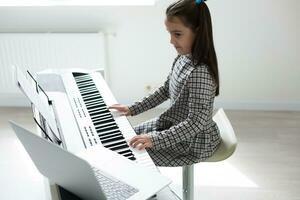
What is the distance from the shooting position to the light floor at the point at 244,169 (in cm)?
205

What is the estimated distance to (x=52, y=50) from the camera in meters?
2.89

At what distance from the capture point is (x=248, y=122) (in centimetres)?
284

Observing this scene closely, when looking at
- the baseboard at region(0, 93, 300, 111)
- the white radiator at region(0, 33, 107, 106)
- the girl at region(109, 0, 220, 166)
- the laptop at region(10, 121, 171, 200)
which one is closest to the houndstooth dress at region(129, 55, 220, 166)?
the girl at region(109, 0, 220, 166)

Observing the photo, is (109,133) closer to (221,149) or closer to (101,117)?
(101,117)

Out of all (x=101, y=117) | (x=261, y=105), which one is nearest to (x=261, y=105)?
(x=261, y=105)

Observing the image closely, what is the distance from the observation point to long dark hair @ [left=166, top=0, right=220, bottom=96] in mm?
1249

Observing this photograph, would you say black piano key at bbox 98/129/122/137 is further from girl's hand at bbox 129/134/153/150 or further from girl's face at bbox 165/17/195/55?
girl's face at bbox 165/17/195/55

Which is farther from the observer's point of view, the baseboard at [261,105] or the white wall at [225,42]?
the baseboard at [261,105]

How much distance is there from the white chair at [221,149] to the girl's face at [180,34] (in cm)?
37

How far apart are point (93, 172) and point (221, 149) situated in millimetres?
772

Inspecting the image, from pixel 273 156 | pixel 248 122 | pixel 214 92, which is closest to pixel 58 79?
pixel 214 92

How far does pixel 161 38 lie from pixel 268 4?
84 centimetres

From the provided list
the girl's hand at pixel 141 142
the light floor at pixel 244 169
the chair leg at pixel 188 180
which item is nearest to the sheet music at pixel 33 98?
the girl's hand at pixel 141 142

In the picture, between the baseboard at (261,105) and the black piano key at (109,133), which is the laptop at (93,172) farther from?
the baseboard at (261,105)
